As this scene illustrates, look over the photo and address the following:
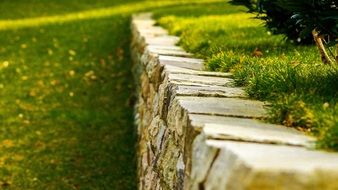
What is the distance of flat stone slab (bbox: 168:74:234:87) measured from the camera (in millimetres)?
3648

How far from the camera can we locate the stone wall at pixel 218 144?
1.78 metres

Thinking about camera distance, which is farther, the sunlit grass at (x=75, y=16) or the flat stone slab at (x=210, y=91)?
the sunlit grass at (x=75, y=16)

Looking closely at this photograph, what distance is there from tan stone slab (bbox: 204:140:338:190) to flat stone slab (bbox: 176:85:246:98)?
115 centimetres

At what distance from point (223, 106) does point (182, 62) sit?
190 cm

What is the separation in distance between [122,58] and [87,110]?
8.38ft

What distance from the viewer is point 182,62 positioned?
4770 millimetres

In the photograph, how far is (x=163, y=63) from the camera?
455 cm

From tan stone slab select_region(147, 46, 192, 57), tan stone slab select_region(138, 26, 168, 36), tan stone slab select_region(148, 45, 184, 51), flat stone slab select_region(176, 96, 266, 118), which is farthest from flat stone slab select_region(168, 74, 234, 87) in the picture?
tan stone slab select_region(138, 26, 168, 36)

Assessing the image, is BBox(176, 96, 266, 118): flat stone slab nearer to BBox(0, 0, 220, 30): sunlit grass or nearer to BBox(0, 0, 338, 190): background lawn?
BBox(0, 0, 338, 190): background lawn

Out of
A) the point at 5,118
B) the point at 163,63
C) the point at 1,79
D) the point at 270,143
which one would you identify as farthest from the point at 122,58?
the point at 270,143

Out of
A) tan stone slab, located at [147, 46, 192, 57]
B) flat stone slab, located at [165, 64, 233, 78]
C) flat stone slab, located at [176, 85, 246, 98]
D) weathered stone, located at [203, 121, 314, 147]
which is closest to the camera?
weathered stone, located at [203, 121, 314, 147]

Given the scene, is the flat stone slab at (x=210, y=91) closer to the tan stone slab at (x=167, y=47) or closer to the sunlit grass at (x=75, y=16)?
the tan stone slab at (x=167, y=47)

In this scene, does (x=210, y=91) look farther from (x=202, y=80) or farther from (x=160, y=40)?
(x=160, y=40)

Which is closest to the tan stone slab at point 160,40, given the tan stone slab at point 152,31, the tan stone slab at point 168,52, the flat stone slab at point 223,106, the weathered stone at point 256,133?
the tan stone slab at point 152,31
